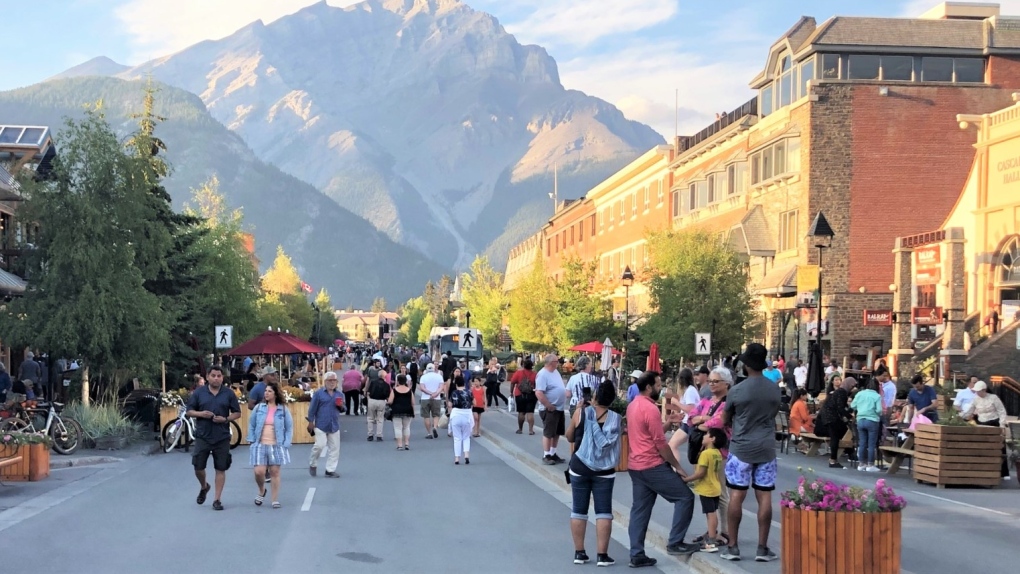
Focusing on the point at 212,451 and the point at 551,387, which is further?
the point at 551,387

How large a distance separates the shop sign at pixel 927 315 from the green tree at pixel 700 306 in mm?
6792

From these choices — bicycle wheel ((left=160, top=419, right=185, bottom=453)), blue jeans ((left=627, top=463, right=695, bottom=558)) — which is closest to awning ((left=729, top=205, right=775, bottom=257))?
bicycle wheel ((left=160, top=419, right=185, bottom=453))

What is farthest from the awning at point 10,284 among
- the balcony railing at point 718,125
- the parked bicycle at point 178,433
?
the balcony railing at point 718,125

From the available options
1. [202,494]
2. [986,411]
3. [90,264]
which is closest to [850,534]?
[202,494]

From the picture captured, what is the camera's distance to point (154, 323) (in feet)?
85.7

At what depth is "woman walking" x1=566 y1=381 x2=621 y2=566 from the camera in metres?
10.1

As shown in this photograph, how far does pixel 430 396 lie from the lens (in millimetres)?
27078

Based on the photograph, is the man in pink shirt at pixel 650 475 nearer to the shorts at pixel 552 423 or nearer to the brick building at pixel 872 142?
the shorts at pixel 552 423

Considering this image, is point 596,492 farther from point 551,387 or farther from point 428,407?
point 428,407

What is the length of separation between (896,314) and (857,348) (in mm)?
3654

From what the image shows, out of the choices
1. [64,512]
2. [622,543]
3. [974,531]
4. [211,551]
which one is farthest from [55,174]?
[974,531]

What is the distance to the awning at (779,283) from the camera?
43812mm

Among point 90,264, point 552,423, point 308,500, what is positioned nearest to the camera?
point 308,500

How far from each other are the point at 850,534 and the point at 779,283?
36987 mm
